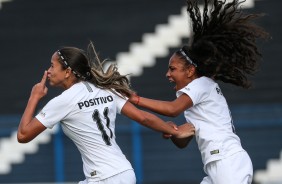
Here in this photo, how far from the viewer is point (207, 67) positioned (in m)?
6.84

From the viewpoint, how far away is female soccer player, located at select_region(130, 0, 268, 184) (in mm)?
6559

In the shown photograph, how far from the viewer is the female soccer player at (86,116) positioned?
608 centimetres

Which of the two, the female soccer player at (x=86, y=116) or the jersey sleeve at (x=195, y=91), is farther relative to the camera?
the jersey sleeve at (x=195, y=91)

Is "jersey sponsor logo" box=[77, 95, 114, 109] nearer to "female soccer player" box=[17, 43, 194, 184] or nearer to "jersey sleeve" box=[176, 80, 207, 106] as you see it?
"female soccer player" box=[17, 43, 194, 184]

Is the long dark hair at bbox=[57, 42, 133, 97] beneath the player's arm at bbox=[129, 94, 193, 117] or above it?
above

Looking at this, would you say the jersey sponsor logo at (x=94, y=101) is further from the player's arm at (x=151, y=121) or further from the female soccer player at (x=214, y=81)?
the female soccer player at (x=214, y=81)

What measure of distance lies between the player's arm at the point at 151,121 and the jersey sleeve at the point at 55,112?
49 cm

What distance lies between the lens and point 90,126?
6094mm

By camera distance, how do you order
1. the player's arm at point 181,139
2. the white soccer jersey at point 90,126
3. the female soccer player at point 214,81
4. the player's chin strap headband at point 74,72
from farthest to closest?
the player's arm at point 181,139 → the female soccer player at point 214,81 → the player's chin strap headband at point 74,72 → the white soccer jersey at point 90,126

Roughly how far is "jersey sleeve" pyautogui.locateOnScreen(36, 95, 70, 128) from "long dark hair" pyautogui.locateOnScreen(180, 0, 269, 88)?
3.92 ft

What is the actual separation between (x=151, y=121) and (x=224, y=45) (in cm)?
90

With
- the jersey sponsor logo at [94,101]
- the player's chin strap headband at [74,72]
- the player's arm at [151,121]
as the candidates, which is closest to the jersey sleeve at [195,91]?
the player's arm at [151,121]

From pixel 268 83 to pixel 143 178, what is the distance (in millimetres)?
2340

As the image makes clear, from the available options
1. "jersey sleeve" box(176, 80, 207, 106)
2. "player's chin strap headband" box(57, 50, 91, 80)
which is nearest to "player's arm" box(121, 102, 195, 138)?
"jersey sleeve" box(176, 80, 207, 106)
